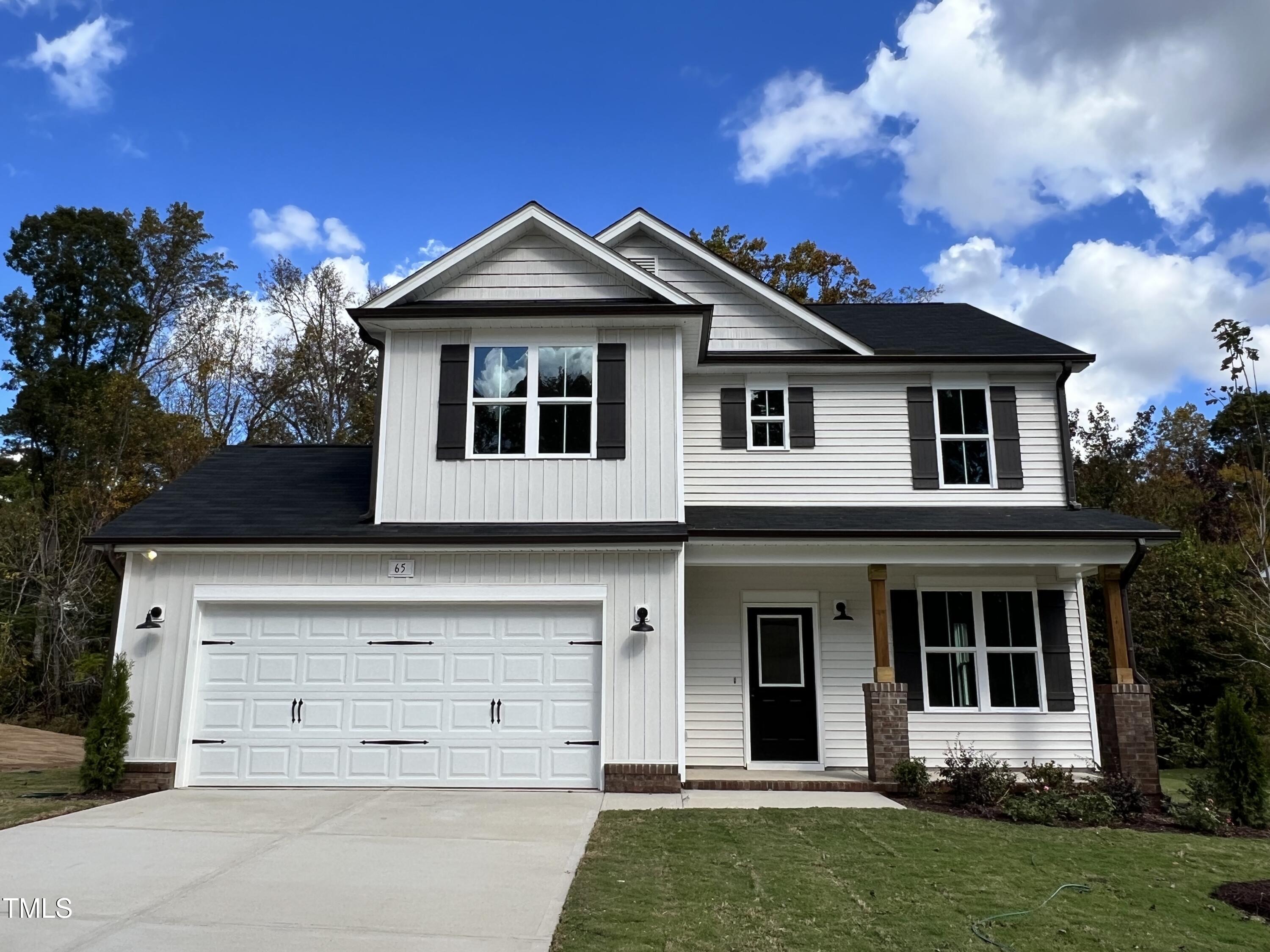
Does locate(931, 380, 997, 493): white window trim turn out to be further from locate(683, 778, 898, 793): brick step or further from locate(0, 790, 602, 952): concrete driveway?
locate(0, 790, 602, 952): concrete driveway

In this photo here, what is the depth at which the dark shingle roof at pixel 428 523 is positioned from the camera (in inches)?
391

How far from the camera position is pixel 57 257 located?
27.9 meters

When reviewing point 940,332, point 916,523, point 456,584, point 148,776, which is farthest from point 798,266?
point 148,776

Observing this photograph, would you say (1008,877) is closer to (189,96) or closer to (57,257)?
(189,96)

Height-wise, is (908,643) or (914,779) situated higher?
(908,643)

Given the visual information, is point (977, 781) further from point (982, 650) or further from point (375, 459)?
point (375, 459)

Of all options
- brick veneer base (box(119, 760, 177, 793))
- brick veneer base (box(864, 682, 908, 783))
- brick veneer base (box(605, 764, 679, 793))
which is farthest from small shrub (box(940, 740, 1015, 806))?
brick veneer base (box(119, 760, 177, 793))

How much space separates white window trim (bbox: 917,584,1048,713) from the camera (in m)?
11.5

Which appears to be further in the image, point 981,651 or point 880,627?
point 981,651

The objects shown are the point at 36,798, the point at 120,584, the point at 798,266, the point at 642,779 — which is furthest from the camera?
the point at 798,266

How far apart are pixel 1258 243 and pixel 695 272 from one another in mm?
13003

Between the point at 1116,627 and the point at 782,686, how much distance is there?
162 inches

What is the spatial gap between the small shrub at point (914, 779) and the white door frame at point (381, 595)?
3551 millimetres

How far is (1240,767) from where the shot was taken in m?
8.71
